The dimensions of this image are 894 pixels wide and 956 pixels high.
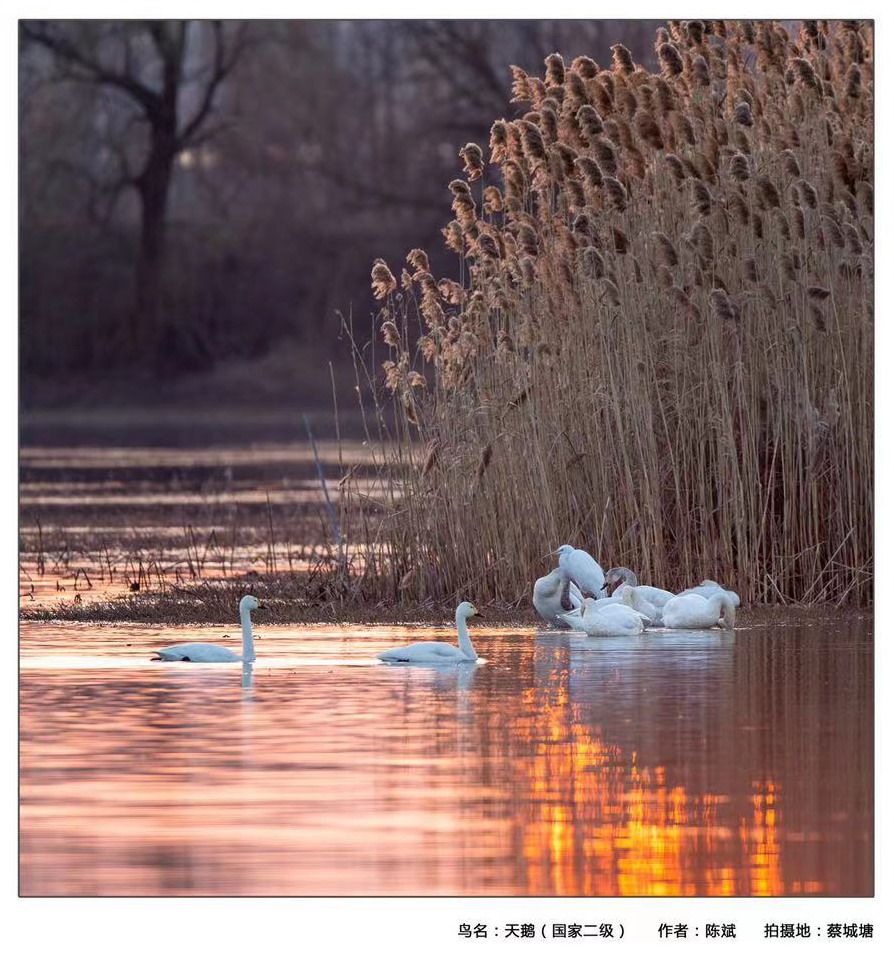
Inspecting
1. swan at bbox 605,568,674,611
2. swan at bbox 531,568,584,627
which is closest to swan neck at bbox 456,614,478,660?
swan at bbox 531,568,584,627

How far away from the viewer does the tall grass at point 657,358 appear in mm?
11734

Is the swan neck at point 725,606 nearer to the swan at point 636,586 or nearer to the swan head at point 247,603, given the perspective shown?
the swan at point 636,586

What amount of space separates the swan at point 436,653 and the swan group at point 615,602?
1023 mm

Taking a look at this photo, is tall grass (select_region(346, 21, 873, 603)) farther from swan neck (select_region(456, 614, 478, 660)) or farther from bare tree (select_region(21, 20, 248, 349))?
bare tree (select_region(21, 20, 248, 349))

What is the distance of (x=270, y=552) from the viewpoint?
518 inches

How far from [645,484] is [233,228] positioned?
25698mm

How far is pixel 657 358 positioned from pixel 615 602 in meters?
1.83

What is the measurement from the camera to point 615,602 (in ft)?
35.3

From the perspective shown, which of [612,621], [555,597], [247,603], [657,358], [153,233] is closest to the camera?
[247,603]

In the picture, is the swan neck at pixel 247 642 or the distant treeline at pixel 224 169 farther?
the distant treeline at pixel 224 169

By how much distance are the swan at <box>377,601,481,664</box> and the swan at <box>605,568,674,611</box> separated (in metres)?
1.44

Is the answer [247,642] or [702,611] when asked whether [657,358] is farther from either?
[247,642]

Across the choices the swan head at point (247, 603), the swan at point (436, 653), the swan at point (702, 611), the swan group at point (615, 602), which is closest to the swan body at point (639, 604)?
the swan group at point (615, 602)

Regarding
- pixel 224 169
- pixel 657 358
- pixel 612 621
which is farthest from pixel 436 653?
pixel 224 169
